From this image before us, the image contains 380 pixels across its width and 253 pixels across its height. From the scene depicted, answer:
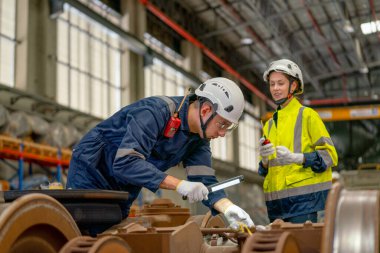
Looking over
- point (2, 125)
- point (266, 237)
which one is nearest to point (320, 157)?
point (266, 237)

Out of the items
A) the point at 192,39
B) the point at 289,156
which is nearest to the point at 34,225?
the point at 289,156

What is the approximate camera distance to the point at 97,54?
15.4 meters

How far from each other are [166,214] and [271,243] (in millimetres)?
2246

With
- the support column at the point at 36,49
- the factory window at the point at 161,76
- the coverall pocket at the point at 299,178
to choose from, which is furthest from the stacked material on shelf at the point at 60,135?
the coverall pocket at the point at 299,178

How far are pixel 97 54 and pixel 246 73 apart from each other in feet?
38.2

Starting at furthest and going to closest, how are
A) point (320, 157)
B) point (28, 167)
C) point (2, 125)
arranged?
1. point (28, 167)
2. point (2, 125)
3. point (320, 157)

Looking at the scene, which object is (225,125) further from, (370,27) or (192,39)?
(370,27)

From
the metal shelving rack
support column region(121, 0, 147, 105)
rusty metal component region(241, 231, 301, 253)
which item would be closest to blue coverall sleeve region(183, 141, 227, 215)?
rusty metal component region(241, 231, 301, 253)

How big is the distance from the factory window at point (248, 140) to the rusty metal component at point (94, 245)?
23.8 meters

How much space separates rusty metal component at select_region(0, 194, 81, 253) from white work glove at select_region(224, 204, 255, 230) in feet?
3.71

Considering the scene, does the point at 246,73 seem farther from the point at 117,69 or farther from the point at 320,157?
the point at 320,157

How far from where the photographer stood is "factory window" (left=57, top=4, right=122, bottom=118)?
13742mm

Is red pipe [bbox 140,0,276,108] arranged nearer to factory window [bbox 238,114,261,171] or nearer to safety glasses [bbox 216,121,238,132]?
factory window [bbox 238,114,261,171]

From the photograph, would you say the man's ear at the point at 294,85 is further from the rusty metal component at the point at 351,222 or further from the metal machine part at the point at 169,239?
the rusty metal component at the point at 351,222
